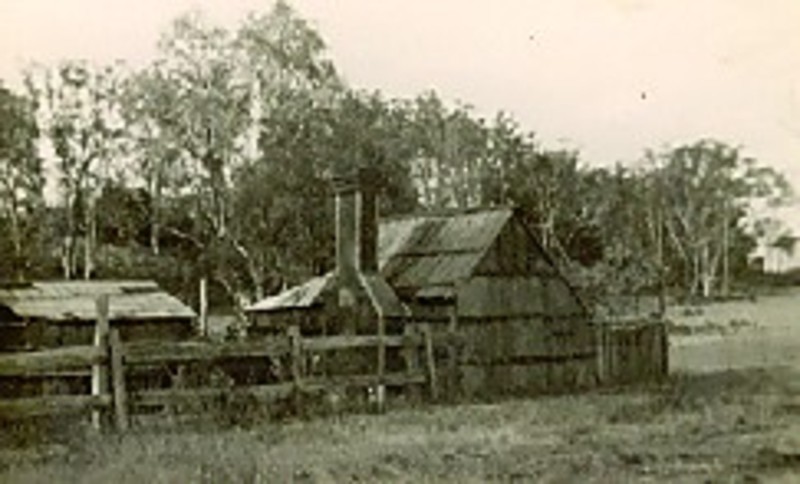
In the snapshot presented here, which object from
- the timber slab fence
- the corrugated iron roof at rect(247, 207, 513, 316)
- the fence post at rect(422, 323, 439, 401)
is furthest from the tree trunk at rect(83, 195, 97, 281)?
the fence post at rect(422, 323, 439, 401)

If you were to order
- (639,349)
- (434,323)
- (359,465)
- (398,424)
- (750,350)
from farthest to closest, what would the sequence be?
(750,350) < (639,349) < (434,323) < (398,424) < (359,465)

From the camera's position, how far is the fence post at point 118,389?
959 centimetres

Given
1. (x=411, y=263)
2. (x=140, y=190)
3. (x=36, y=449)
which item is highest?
(x=140, y=190)

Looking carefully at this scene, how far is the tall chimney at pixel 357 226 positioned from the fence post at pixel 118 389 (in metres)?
4.09

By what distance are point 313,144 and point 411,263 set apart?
797 centimetres

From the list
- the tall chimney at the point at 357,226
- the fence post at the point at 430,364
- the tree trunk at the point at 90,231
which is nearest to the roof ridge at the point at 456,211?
the tall chimney at the point at 357,226

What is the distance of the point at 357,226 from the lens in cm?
1353

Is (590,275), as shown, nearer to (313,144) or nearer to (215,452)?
(313,144)

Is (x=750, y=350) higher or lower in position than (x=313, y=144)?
lower

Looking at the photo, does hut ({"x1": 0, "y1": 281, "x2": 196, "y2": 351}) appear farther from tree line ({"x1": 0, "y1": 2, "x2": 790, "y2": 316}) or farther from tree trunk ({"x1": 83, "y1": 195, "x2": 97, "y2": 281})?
tree trunk ({"x1": 83, "y1": 195, "x2": 97, "y2": 281})

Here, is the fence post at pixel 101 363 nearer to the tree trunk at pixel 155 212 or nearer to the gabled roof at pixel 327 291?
the gabled roof at pixel 327 291

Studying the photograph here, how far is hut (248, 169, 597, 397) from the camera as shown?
13.3 metres

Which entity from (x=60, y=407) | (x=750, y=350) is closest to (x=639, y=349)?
(x=750, y=350)

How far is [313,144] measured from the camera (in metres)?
21.7
